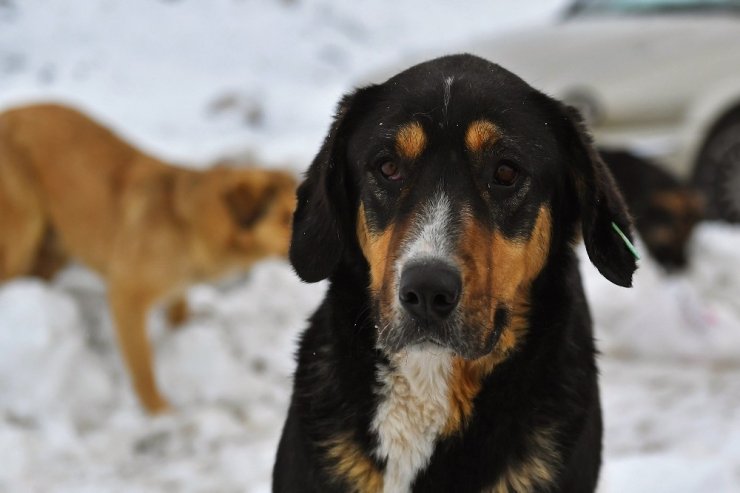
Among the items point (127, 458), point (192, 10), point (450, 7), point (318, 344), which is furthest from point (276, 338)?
point (450, 7)

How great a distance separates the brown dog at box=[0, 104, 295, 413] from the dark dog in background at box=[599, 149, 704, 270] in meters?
2.94

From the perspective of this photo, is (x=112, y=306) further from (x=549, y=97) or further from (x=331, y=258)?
(x=549, y=97)

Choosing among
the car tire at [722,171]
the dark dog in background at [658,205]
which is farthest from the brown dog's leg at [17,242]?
the car tire at [722,171]

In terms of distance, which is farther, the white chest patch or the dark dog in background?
the dark dog in background

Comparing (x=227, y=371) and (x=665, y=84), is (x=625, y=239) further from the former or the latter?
(x=665, y=84)

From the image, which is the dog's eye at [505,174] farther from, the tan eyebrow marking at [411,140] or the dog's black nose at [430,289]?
the dog's black nose at [430,289]

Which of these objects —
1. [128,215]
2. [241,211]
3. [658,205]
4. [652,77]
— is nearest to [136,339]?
[128,215]

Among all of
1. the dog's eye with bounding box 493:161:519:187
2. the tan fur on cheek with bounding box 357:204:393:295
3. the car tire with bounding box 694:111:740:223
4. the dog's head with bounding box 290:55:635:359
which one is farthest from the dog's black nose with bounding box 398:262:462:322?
the car tire with bounding box 694:111:740:223

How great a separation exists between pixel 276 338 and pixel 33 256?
5.57 ft

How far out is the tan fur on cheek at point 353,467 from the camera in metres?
2.57

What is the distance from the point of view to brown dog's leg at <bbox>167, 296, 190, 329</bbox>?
586 centimetres

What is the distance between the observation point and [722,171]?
7.70 metres

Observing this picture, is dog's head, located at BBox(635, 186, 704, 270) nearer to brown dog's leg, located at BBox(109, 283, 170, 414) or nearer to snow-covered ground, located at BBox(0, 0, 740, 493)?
snow-covered ground, located at BBox(0, 0, 740, 493)

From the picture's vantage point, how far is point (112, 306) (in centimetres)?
538
